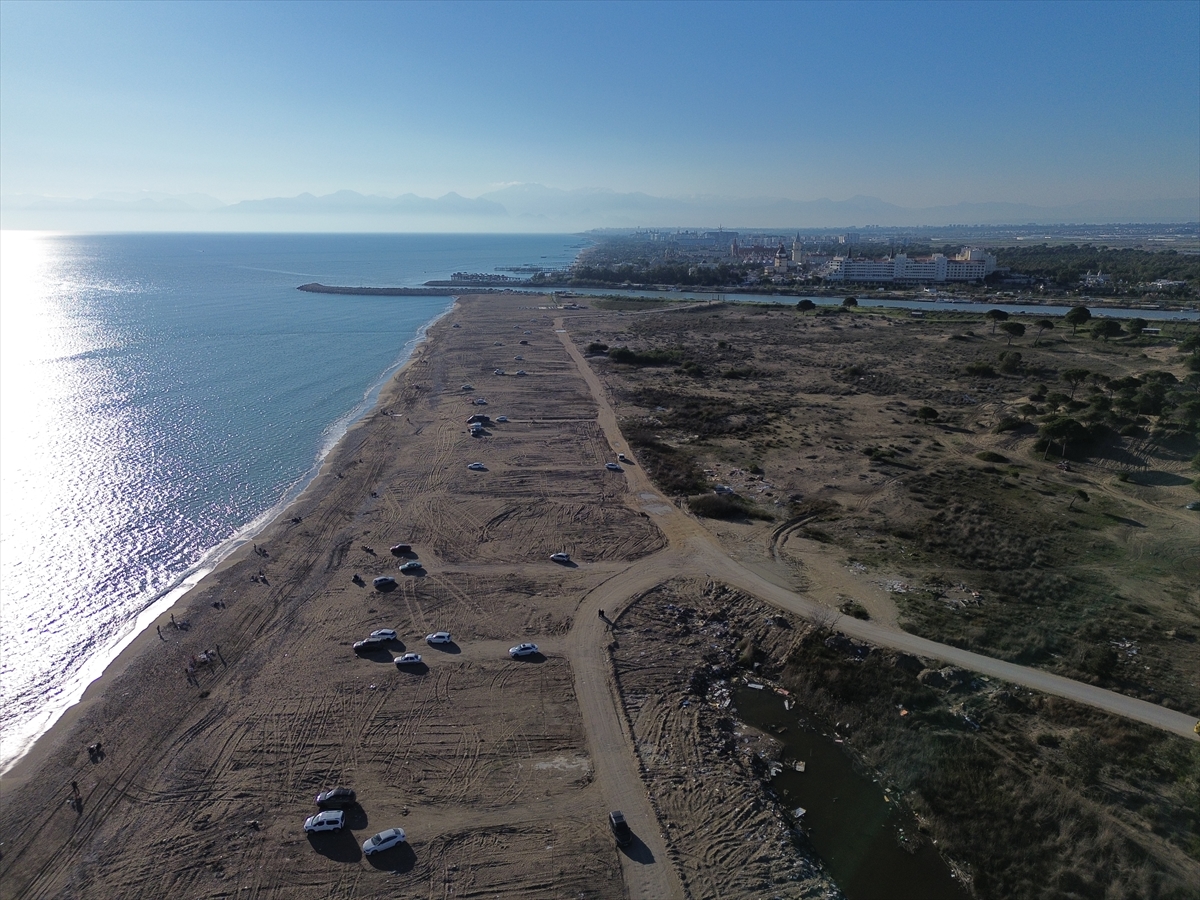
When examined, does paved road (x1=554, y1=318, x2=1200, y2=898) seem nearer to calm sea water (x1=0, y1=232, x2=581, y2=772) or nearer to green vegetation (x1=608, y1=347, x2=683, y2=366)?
calm sea water (x1=0, y1=232, x2=581, y2=772)

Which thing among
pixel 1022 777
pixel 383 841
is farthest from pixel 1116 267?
pixel 383 841

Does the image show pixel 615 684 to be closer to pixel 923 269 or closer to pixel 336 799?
pixel 336 799

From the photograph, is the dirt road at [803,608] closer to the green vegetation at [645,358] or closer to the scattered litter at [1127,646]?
the scattered litter at [1127,646]

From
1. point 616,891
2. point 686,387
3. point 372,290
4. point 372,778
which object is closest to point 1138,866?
point 616,891

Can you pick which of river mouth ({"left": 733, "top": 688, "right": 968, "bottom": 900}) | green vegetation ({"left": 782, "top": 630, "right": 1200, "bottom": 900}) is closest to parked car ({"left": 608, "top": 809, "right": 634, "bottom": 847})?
river mouth ({"left": 733, "top": 688, "right": 968, "bottom": 900})

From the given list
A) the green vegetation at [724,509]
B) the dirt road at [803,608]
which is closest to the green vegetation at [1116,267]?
the green vegetation at [724,509]
